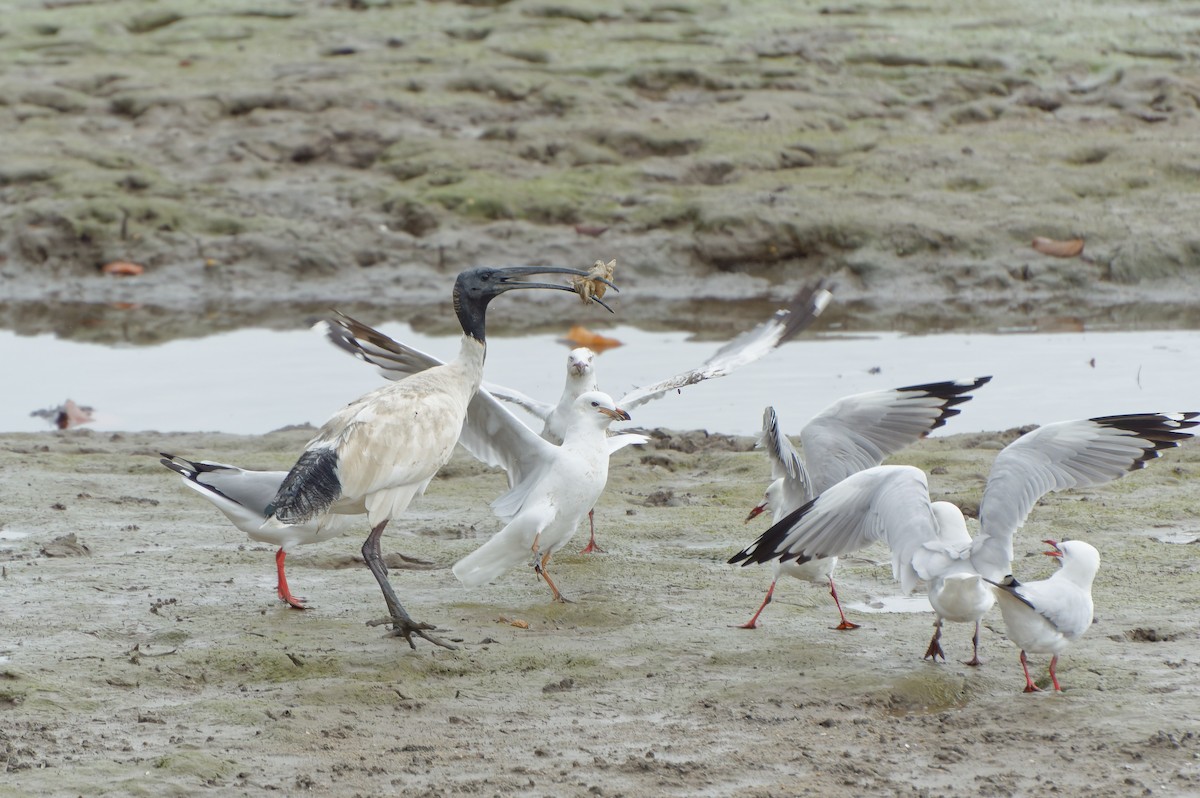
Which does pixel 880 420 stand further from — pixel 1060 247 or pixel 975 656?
pixel 1060 247

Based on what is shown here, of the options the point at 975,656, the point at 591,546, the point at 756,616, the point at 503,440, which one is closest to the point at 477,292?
the point at 503,440

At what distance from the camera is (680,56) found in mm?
18516

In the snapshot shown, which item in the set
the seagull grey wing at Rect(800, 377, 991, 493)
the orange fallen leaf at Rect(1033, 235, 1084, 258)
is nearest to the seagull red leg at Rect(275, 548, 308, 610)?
the seagull grey wing at Rect(800, 377, 991, 493)

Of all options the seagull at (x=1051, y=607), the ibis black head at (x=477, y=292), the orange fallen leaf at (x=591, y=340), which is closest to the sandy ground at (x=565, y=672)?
the seagull at (x=1051, y=607)

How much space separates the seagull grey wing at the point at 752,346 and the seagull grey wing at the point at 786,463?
4.80 feet

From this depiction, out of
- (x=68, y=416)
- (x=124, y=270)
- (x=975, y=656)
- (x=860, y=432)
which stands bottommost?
(x=68, y=416)

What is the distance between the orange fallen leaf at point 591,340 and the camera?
11.7 m

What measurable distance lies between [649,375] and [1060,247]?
189 inches

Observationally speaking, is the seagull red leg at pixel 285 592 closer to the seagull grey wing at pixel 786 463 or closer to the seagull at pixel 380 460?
the seagull at pixel 380 460

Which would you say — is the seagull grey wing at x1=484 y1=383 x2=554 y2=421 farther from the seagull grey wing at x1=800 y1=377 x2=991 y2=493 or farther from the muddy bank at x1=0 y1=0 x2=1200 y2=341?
the muddy bank at x1=0 y1=0 x2=1200 y2=341

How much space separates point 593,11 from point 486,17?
1344 mm

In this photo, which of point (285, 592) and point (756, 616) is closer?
point (756, 616)

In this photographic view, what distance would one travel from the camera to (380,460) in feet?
20.1

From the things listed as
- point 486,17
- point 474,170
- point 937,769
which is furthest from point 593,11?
point 937,769
